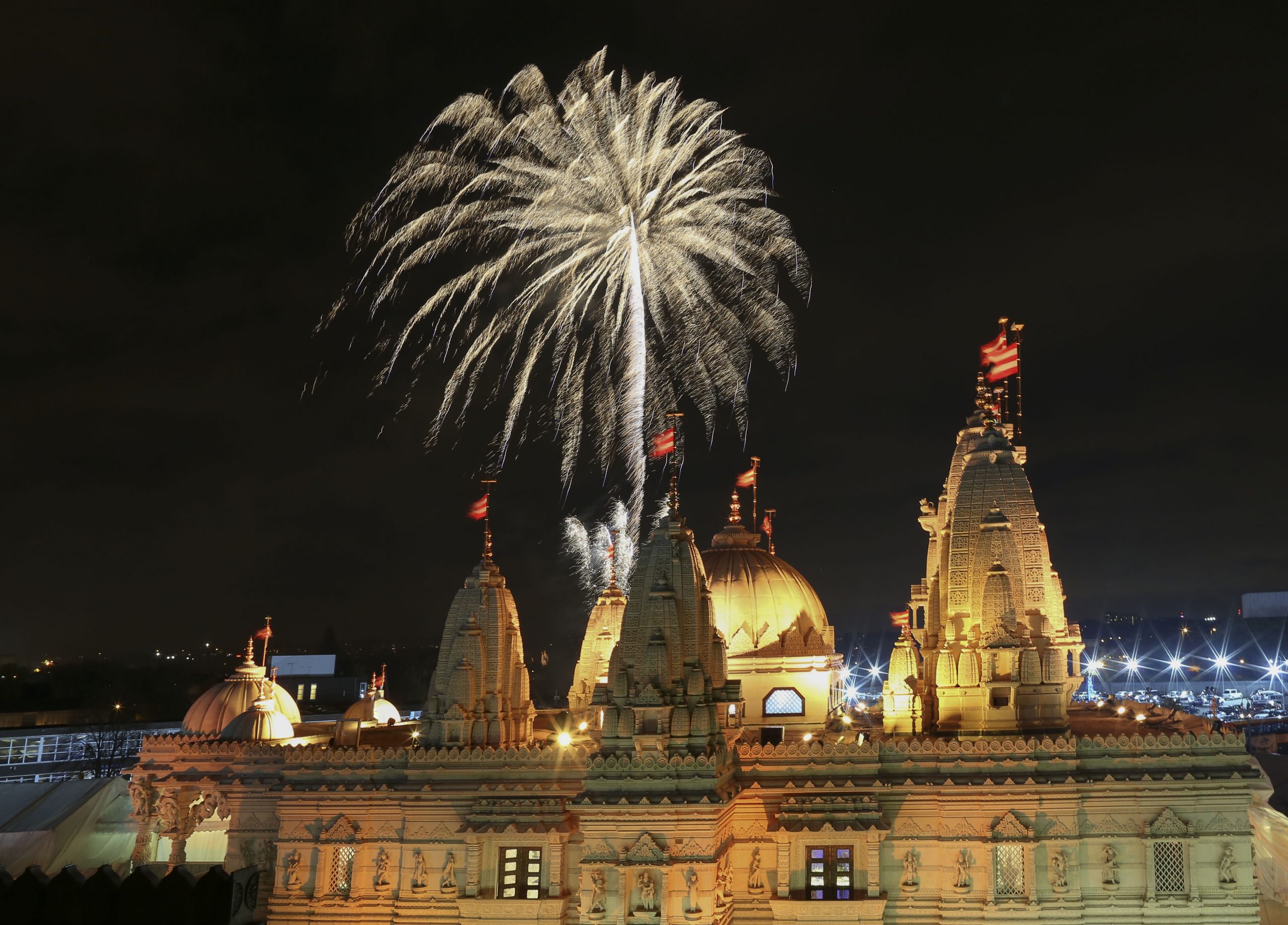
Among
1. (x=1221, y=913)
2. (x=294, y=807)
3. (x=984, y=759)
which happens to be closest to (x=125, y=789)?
(x=294, y=807)

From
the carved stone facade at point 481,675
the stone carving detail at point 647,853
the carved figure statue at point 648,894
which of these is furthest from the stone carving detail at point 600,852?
the carved stone facade at point 481,675

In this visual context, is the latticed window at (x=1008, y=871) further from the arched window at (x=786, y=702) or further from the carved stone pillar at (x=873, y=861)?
the arched window at (x=786, y=702)

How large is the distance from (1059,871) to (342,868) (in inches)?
677

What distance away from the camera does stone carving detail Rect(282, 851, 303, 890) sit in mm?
27234

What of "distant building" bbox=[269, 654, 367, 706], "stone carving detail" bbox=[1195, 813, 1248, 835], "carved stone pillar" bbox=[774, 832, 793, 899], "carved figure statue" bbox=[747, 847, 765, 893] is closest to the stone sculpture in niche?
"carved figure statue" bbox=[747, 847, 765, 893]

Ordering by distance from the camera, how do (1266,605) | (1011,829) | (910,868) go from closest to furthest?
(1011,829) → (910,868) → (1266,605)

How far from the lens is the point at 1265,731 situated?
7288cm

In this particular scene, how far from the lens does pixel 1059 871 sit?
80.2 feet

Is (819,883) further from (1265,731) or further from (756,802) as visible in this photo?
(1265,731)

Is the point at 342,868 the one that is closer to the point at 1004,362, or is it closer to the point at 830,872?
the point at 830,872

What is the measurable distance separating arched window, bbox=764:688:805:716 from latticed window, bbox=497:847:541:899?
986 cm

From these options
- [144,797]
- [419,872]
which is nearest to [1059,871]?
[419,872]

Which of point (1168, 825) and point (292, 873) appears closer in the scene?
point (1168, 825)

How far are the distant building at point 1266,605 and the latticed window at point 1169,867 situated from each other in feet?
396
